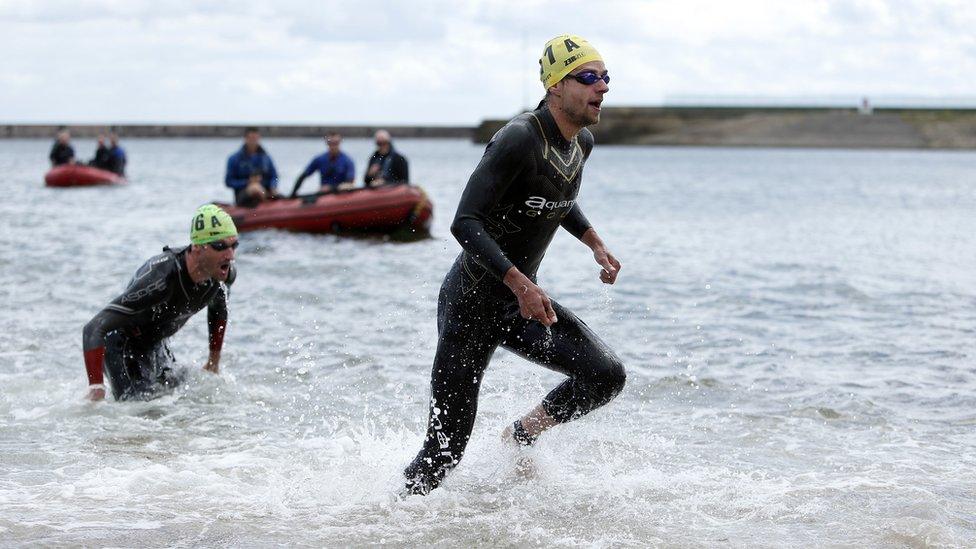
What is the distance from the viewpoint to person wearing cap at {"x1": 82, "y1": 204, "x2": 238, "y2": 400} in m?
7.83

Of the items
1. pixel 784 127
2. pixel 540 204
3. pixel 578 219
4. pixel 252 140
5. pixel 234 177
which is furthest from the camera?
pixel 784 127

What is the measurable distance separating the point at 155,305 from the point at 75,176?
33.5 m

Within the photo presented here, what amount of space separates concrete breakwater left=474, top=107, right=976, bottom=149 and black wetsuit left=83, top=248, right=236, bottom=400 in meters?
109

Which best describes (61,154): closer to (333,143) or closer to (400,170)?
(400,170)

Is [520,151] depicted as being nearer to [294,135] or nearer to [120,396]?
[120,396]

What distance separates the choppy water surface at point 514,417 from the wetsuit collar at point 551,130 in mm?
1803

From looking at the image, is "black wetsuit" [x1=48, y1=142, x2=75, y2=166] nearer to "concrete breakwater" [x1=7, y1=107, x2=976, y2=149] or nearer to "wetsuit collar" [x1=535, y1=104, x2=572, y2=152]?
"wetsuit collar" [x1=535, y1=104, x2=572, y2=152]

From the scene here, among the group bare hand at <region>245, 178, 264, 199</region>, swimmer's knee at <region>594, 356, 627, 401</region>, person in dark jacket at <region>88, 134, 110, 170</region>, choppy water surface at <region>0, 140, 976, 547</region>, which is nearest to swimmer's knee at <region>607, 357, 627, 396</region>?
swimmer's knee at <region>594, 356, 627, 401</region>

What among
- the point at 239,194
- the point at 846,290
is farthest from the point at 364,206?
the point at 846,290

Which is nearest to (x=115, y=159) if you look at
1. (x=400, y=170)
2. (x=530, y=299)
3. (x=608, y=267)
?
(x=400, y=170)

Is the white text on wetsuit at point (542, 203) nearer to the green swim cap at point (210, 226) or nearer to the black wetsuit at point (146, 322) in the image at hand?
the green swim cap at point (210, 226)

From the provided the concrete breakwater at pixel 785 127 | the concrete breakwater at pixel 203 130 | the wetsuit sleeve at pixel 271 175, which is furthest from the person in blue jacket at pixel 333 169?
the concrete breakwater at pixel 203 130

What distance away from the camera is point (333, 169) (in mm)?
21953

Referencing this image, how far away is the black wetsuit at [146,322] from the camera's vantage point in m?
7.92
